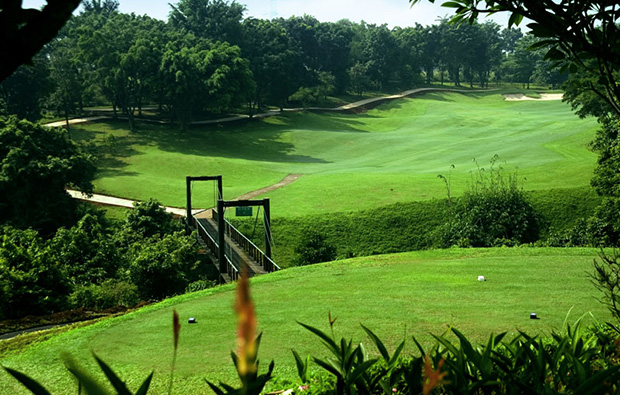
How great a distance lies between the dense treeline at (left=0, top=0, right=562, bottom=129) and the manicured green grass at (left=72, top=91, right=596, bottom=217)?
133 inches

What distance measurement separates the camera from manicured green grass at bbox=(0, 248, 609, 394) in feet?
21.7

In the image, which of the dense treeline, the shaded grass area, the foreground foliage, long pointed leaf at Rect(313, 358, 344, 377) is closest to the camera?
the foreground foliage

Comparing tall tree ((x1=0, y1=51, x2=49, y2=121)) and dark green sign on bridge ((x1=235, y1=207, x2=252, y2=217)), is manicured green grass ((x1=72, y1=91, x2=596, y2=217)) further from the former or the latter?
dark green sign on bridge ((x1=235, y1=207, x2=252, y2=217))

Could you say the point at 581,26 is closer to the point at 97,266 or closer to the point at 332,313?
the point at 332,313

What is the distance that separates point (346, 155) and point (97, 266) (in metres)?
30.6

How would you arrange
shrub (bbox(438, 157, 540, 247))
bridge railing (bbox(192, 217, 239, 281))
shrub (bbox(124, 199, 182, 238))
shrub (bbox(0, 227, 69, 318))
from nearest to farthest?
shrub (bbox(0, 227, 69, 318)) < bridge railing (bbox(192, 217, 239, 281)) < shrub (bbox(438, 157, 540, 247)) < shrub (bbox(124, 199, 182, 238))

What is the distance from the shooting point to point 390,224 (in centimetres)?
2616

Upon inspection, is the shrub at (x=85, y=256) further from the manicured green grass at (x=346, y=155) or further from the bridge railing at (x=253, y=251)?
the manicured green grass at (x=346, y=155)

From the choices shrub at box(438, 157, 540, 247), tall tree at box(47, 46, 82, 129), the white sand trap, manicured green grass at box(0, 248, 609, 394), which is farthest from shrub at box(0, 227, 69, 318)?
the white sand trap

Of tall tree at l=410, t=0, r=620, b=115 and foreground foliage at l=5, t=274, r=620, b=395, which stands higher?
tall tree at l=410, t=0, r=620, b=115

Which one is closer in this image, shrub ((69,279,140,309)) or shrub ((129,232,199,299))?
shrub ((69,279,140,309))

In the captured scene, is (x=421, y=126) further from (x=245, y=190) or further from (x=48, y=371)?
(x=48, y=371)

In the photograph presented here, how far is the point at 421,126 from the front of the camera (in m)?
61.8

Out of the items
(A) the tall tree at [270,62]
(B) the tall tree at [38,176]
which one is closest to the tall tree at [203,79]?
(A) the tall tree at [270,62]
